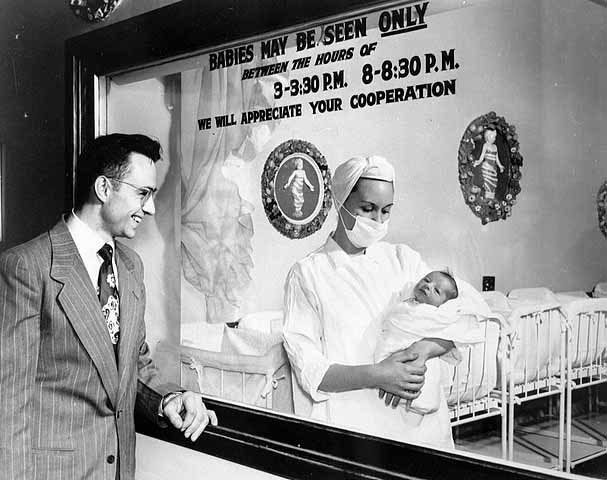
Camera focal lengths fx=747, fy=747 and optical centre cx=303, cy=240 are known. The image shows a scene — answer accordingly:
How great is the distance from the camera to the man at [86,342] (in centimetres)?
203

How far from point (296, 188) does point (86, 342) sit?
2.40 feet

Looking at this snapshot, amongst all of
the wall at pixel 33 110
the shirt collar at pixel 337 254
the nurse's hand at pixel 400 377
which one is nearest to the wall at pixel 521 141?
the shirt collar at pixel 337 254

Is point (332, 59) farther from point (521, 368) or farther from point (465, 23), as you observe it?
point (521, 368)

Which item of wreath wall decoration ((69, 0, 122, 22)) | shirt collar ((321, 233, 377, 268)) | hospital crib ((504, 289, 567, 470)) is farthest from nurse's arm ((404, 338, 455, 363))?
wreath wall decoration ((69, 0, 122, 22))

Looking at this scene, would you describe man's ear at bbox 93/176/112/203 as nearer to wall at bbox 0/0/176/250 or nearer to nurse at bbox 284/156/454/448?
nurse at bbox 284/156/454/448

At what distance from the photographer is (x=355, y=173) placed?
6.32 ft

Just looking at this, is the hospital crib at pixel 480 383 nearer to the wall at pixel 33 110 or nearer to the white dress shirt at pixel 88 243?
the white dress shirt at pixel 88 243

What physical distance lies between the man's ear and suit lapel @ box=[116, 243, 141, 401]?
0.19 m

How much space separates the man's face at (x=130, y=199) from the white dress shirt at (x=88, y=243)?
54 millimetres

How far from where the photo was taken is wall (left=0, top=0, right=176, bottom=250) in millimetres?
2949

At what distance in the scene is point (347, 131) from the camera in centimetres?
194

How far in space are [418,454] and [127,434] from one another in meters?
0.94

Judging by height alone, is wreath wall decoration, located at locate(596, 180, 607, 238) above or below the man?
above

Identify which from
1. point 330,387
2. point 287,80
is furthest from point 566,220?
point 287,80
